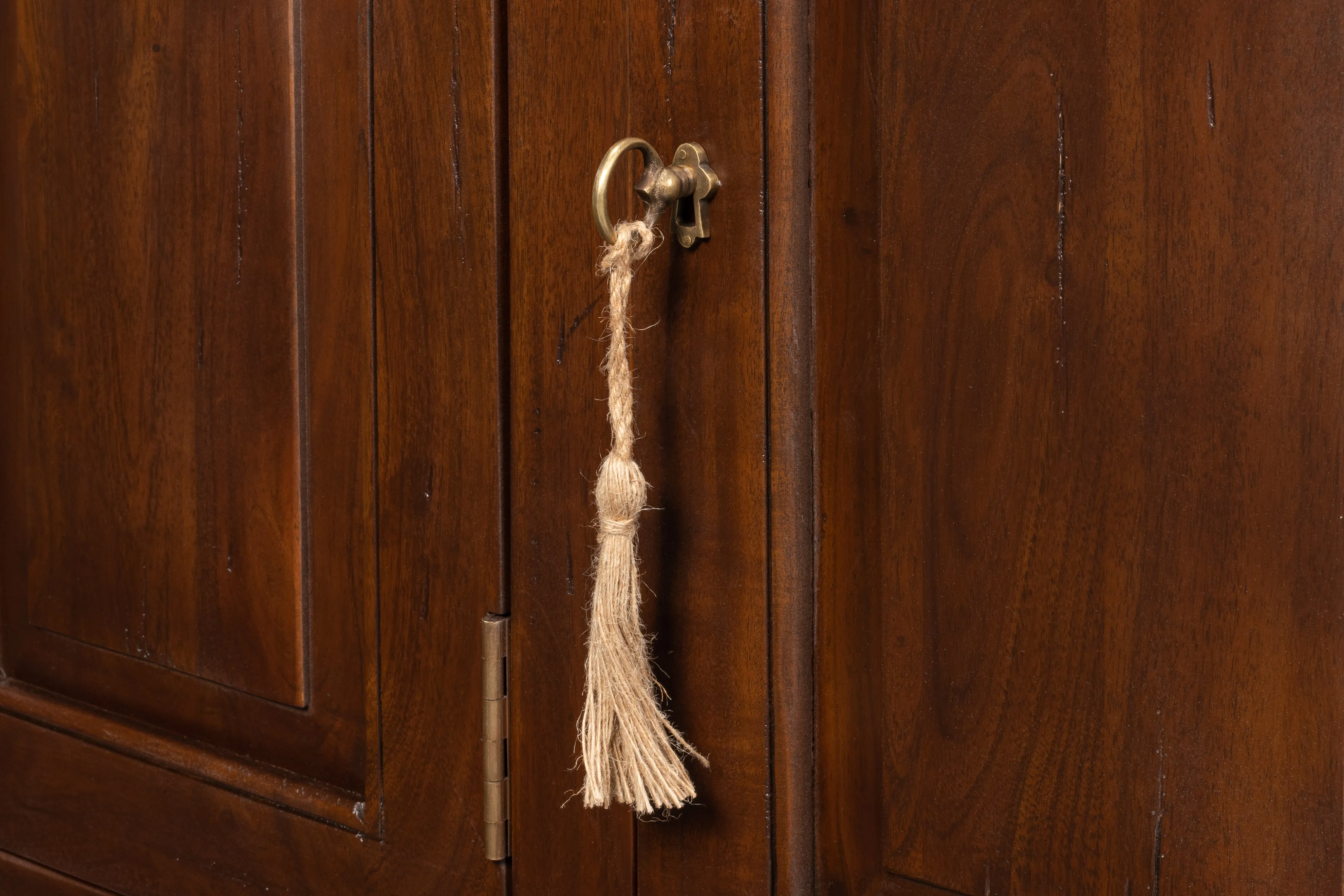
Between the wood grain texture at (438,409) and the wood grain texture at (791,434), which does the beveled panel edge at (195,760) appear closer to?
the wood grain texture at (438,409)

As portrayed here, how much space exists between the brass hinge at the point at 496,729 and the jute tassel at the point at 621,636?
3.0 inches

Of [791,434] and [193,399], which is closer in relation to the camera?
[791,434]

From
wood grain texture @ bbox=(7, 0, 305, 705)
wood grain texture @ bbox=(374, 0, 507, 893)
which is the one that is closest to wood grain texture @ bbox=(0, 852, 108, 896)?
wood grain texture @ bbox=(7, 0, 305, 705)

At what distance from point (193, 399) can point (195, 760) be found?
193 mm

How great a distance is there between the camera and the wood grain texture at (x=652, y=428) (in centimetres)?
46

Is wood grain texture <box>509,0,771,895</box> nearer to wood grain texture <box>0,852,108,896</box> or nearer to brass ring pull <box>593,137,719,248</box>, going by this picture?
brass ring pull <box>593,137,719,248</box>

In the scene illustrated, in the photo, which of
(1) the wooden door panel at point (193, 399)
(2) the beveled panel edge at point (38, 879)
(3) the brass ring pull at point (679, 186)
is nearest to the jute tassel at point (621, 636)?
(3) the brass ring pull at point (679, 186)

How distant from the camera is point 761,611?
460mm

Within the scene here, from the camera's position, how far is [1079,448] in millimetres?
397

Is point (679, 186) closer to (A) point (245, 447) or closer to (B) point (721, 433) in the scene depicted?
(B) point (721, 433)

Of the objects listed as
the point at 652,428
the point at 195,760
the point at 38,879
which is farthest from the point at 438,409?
the point at 38,879

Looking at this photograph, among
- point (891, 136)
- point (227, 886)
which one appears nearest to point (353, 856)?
point (227, 886)

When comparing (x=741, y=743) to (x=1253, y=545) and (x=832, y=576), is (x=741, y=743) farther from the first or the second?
(x=1253, y=545)

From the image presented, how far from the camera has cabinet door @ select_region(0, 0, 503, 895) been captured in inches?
21.4
